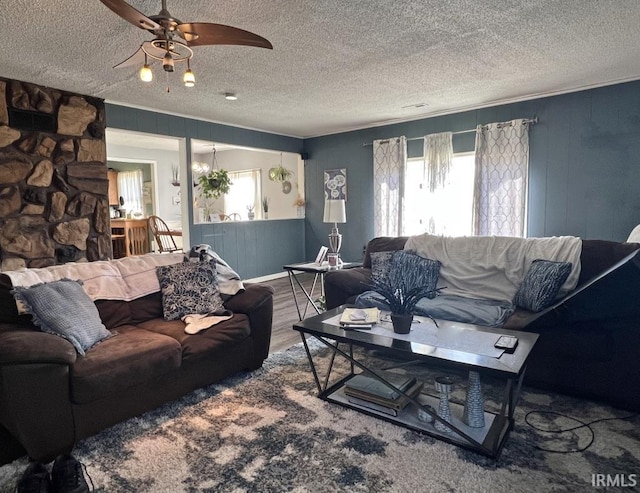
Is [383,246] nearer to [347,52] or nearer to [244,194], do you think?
[347,52]

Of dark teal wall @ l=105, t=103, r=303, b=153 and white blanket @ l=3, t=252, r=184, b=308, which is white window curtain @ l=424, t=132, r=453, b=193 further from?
white blanket @ l=3, t=252, r=184, b=308

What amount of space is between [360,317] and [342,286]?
100cm

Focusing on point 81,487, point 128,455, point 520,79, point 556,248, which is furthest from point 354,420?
point 520,79

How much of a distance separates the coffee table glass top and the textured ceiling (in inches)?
75.0

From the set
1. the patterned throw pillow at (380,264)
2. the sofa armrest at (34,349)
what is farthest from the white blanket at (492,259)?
the sofa armrest at (34,349)

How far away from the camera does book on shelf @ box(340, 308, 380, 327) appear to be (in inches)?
92.1

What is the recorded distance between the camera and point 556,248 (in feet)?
10.0

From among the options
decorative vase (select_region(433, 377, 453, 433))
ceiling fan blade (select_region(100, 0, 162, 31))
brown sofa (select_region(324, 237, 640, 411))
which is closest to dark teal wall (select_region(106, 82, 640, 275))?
brown sofa (select_region(324, 237, 640, 411))

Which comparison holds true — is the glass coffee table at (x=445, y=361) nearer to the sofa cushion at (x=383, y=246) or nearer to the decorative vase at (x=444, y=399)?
the decorative vase at (x=444, y=399)

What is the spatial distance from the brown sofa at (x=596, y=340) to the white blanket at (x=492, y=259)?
1.74 feet

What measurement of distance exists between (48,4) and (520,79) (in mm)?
3908

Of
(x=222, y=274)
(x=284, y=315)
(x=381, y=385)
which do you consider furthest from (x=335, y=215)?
(x=381, y=385)

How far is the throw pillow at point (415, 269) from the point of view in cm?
331

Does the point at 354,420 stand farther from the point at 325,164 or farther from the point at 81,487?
the point at 325,164
